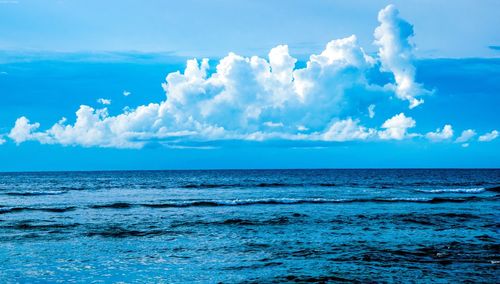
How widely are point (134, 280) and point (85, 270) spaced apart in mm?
2490

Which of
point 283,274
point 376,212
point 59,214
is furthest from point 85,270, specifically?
point 376,212

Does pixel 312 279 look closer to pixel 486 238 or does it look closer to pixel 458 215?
pixel 486 238

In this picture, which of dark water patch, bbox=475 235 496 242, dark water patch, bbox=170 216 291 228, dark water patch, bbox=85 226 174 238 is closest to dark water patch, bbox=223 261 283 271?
dark water patch, bbox=85 226 174 238

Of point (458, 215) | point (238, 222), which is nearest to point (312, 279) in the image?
point (238, 222)

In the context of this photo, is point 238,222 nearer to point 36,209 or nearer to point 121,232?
point 121,232

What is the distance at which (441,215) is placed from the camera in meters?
31.8

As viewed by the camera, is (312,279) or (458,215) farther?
(458,215)

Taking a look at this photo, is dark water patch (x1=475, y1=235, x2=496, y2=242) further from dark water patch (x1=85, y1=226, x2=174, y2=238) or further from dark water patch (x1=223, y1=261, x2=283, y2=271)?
dark water patch (x1=85, y1=226, x2=174, y2=238)

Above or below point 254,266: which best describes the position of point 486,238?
above

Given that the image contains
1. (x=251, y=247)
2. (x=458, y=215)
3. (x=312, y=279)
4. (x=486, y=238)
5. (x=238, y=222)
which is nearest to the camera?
(x=312, y=279)

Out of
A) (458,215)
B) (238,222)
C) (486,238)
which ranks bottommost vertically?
(238,222)

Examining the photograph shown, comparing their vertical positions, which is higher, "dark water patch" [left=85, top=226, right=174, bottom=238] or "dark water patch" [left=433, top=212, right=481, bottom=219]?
"dark water patch" [left=433, top=212, right=481, bottom=219]

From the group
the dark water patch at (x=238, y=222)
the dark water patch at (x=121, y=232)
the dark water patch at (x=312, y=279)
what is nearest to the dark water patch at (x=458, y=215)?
the dark water patch at (x=238, y=222)

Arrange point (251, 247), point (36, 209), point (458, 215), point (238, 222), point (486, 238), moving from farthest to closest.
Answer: point (36, 209) < point (458, 215) < point (238, 222) < point (486, 238) < point (251, 247)
